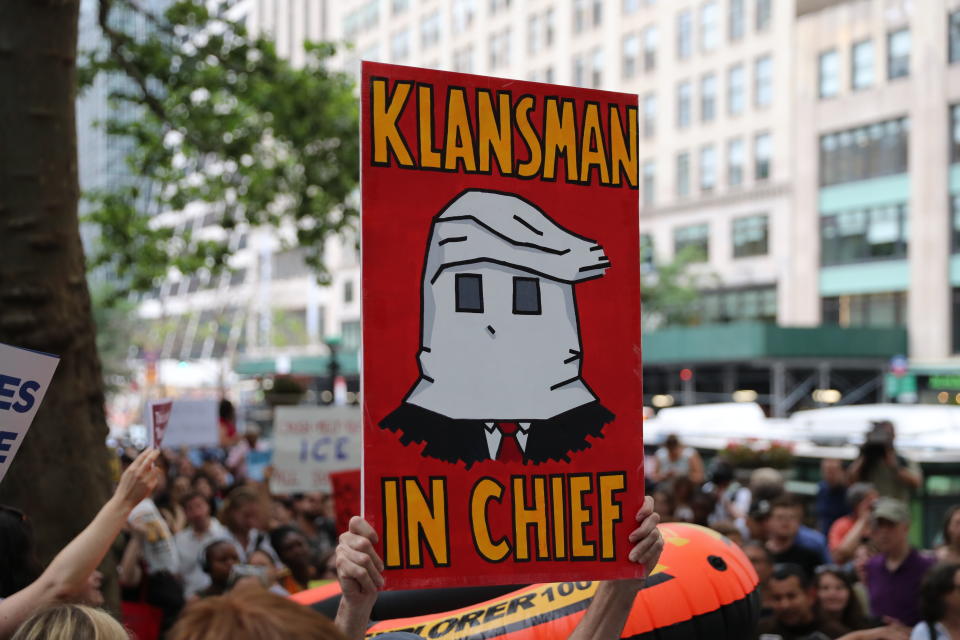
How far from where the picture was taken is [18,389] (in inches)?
149

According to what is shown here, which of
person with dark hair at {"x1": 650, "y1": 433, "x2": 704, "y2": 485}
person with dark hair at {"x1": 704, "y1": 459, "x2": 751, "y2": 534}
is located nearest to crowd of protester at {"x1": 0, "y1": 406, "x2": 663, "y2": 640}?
person with dark hair at {"x1": 704, "y1": 459, "x2": 751, "y2": 534}

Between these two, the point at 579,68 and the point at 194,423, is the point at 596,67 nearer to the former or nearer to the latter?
the point at 579,68

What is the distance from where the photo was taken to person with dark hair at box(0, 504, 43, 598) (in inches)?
148

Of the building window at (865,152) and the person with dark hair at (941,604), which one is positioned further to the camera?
the building window at (865,152)

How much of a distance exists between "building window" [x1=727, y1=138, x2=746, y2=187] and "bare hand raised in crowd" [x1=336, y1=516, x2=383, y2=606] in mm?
47710

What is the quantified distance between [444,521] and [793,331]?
3923 centimetres

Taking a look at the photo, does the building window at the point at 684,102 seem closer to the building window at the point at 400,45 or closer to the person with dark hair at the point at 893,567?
the building window at the point at 400,45

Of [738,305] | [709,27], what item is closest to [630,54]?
[709,27]

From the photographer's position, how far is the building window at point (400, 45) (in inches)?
2739

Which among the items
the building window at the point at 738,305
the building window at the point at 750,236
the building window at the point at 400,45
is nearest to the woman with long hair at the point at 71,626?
the building window at the point at 738,305

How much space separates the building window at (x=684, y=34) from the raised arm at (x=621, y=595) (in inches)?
1976

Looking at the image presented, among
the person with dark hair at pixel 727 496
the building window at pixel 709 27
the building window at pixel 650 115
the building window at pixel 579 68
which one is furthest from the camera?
the building window at pixel 579 68

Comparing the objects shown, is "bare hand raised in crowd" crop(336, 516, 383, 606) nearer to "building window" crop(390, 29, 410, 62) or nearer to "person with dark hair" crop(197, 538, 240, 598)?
"person with dark hair" crop(197, 538, 240, 598)

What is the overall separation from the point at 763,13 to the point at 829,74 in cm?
478
